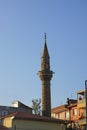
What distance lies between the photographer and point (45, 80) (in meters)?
79.2

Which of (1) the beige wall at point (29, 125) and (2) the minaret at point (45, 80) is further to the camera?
(2) the minaret at point (45, 80)

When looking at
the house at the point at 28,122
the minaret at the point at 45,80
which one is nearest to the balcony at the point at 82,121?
the house at the point at 28,122

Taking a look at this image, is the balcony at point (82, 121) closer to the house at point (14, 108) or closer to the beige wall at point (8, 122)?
the beige wall at point (8, 122)

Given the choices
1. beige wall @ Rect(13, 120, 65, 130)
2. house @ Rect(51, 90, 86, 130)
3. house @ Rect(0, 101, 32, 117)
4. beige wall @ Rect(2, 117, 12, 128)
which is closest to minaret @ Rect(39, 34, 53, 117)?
house @ Rect(51, 90, 86, 130)

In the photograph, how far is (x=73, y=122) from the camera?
76812mm

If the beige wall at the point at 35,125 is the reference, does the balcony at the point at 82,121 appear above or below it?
above

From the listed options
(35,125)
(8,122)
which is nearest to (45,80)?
(35,125)

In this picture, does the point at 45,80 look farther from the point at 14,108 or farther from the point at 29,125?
the point at 29,125

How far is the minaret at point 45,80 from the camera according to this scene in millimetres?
76938

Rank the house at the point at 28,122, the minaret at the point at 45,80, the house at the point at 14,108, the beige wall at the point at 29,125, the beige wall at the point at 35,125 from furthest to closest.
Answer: the house at the point at 14,108, the minaret at the point at 45,80, the beige wall at the point at 35,125, the house at the point at 28,122, the beige wall at the point at 29,125

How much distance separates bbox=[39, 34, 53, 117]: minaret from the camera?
76.9 metres

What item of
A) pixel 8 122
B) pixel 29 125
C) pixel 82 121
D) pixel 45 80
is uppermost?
pixel 45 80

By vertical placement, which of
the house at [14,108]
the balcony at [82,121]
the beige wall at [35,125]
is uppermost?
the house at [14,108]

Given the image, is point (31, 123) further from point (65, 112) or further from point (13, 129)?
point (65, 112)
